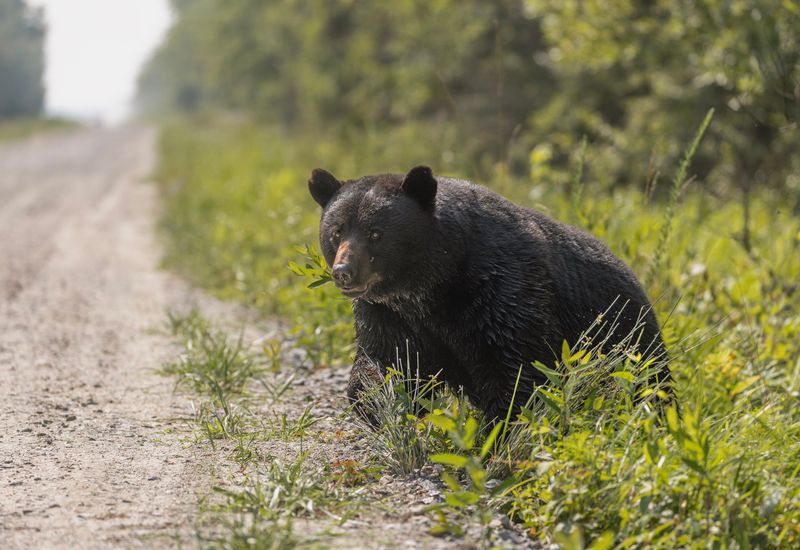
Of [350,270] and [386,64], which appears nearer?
[350,270]

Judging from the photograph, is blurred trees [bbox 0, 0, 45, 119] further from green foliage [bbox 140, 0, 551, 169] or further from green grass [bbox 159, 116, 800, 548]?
green grass [bbox 159, 116, 800, 548]

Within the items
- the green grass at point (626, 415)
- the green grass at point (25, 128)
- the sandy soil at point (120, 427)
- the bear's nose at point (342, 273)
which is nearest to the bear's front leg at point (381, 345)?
the green grass at point (626, 415)

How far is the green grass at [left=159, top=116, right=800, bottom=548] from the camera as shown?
3172mm

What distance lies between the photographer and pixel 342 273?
3703 millimetres

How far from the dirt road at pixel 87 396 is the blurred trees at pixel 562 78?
3.05m

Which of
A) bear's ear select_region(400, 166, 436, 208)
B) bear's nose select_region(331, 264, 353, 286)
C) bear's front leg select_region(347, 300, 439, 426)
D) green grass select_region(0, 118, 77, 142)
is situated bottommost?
bear's front leg select_region(347, 300, 439, 426)

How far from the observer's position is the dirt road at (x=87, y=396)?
3.29 m

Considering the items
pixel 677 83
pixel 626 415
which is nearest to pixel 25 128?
pixel 677 83

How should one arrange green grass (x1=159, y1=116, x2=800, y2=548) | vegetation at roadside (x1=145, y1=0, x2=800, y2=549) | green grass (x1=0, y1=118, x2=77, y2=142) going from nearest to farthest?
green grass (x1=159, y1=116, x2=800, y2=548)
vegetation at roadside (x1=145, y1=0, x2=800, y2=549)
green grass (x1=0, y1=118, x2=77, y2=142)

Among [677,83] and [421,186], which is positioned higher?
[677,83]

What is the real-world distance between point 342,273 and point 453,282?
0.59 m

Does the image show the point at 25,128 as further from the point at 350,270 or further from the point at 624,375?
the point at 624,375

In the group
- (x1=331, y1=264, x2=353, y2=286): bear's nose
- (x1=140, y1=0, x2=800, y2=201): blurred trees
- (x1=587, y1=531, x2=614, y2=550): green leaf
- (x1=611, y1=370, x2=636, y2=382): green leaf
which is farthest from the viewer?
(x1=140, y1=0, x2=800, y2=201): blurred trees

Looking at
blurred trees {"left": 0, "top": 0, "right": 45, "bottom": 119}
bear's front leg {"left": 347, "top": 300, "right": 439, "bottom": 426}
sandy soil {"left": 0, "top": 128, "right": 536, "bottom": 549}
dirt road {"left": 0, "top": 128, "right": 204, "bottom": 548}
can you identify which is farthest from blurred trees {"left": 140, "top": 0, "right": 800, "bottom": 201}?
blurred trees {"left": 0, "top": 0, "right": 45, "bottom": 119}
